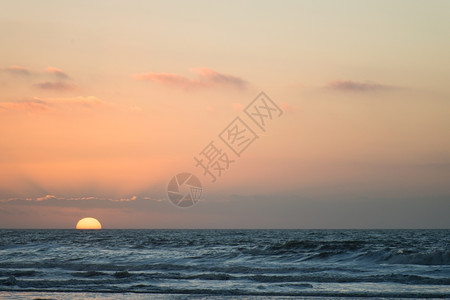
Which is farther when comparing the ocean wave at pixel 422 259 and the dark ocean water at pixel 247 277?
the ocean wave at pixel 422 259

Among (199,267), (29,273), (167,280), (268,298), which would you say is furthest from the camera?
(199,267)

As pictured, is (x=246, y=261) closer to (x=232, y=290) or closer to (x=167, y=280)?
(x=167, y=280)

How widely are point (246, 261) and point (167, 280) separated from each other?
12223 mm

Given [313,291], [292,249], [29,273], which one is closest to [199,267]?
[29,273]

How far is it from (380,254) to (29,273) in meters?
21.9

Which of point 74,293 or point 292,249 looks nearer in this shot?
point 74,293

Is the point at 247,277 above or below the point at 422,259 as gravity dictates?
above

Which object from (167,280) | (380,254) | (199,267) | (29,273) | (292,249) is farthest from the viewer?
(292,249)

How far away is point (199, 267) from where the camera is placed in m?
28.9

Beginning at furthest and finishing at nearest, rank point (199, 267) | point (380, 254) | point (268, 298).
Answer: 1. point (380, 254)
2. point (199, 267)
3. point (268, 298)

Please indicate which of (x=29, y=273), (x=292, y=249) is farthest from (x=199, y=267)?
(x=292, y=249)

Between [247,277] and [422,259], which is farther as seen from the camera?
[422,259]

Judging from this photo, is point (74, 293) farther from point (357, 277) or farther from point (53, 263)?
point (53, 263)

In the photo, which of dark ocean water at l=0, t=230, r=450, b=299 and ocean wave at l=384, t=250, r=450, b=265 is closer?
dark ocean water at l=0, t=230, r=450, b=299
